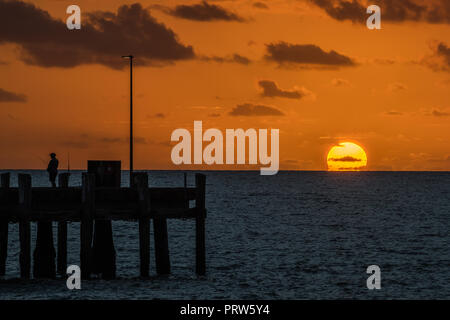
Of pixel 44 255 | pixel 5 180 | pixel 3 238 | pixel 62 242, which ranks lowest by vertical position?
pixel 44 255

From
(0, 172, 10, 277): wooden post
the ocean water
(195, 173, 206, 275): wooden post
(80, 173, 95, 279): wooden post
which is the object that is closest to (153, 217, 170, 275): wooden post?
the ocean water

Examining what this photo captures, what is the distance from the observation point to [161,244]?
69.9 ft

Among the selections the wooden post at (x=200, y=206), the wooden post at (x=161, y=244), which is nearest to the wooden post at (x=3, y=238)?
the wooden post at (x=161, y=244)

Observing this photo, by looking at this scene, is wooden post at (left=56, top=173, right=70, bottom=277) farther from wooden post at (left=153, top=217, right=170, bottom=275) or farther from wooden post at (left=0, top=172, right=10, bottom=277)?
wooden post at (left=153, top=217, right=170, bottom=275)

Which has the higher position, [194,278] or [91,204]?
[91,204]

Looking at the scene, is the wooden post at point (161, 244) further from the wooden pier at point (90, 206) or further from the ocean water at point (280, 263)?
the wooden pier at point (90, 206)

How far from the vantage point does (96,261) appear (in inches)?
827

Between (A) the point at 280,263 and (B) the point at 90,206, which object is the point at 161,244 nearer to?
(B) the point at 90,206

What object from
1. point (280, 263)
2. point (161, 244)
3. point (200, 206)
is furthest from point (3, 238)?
point (280, 263)

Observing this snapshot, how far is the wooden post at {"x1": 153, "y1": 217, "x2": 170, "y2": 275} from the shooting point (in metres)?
21.0
